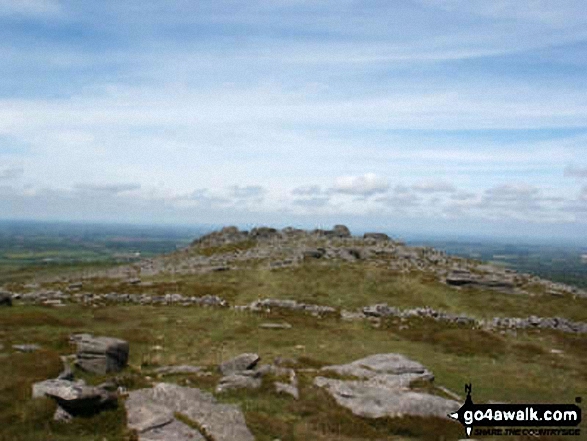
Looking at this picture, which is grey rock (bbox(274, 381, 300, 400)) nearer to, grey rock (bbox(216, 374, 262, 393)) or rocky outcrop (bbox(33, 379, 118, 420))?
grey rock (bbox(216, 374, 262, 393))

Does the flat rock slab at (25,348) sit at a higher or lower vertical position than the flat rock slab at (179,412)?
lower

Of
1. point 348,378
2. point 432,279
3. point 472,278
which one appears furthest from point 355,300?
point 348,378

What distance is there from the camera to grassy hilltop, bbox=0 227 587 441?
2494cm

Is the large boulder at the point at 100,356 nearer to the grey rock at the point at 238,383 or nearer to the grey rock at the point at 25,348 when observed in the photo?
the grey rock at the point at 25,348

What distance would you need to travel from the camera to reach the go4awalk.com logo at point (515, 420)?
2625 centimetres

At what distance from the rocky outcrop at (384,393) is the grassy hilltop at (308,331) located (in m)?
0.83

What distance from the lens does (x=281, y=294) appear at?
7044 centimetres

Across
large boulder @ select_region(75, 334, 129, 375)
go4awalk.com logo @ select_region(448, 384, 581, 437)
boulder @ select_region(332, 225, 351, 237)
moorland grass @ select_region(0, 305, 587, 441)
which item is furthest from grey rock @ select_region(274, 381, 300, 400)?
boulder @ select_region(332, 225, 351, 237)

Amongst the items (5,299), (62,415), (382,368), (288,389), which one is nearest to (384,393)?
(288,389)

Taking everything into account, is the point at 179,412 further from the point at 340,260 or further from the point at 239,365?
the point at 340,260

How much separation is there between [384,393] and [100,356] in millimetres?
17985

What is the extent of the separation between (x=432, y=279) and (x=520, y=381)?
127ft

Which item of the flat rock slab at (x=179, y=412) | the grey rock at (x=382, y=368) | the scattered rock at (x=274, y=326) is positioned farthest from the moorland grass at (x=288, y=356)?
the grey rock at (x=382, y=368)

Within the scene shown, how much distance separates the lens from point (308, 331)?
54.8 metres
